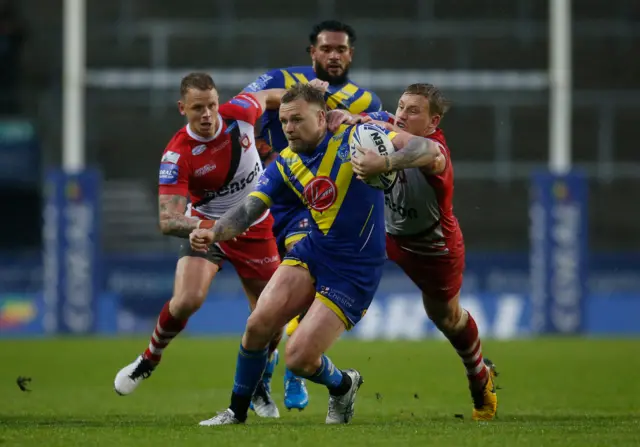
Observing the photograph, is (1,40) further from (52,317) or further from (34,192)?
(52,317)

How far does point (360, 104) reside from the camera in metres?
9.62

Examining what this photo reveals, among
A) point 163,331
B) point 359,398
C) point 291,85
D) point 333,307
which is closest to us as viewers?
point 333,307

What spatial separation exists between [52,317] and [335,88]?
11.7 m

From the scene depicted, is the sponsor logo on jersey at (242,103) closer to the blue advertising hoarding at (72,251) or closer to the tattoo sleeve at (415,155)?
the tattoo sleeve at (415,155)

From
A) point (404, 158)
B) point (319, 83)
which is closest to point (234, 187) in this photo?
point (319, 83)

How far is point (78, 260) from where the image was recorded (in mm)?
20188

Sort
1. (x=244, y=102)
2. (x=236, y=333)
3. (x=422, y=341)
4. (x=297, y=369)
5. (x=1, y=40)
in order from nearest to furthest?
1. (x=297, y=369)
2. (x=244, y=102)
3. (x=422, y=341)
4. (x=236, y=333)
5. (x=1, y=40)

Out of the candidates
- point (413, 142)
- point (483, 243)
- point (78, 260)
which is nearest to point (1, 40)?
point (78, 260)

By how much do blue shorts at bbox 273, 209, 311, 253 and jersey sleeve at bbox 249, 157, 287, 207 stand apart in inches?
49.2

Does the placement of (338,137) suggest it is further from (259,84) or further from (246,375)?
(259,84)

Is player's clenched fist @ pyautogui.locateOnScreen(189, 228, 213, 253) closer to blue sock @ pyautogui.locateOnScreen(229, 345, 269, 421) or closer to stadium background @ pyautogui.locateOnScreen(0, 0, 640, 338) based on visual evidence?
blue sock @ pyautogui.locateOnScreen(229, 345, 269, 421)

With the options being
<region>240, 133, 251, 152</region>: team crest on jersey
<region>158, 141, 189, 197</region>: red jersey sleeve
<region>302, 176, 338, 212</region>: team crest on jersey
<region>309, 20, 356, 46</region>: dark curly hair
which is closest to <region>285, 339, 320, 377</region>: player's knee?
<region>302, 176, 338, 212</region>: team crest on jersey

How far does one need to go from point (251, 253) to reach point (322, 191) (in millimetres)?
1725

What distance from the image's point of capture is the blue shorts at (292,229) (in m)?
9.43
